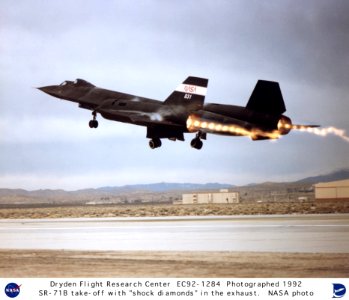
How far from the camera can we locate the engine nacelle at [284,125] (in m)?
22.0

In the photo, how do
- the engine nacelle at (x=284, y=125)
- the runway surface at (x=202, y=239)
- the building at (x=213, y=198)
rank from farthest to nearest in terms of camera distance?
the building at (x=213, y=198), the engine nacelle at (x=284, y=125), the runway surface at (x=202, y=239)

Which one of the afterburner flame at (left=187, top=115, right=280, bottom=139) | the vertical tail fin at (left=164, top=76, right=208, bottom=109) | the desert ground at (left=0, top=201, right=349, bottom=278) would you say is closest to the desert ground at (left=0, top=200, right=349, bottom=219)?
the vertical tail fin at (left=164, top=76, right=208, bottom=109)

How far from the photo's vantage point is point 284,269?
1454 cm

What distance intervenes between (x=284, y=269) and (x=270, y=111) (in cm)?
867

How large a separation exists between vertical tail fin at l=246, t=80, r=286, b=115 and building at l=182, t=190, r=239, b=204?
2307 inches
